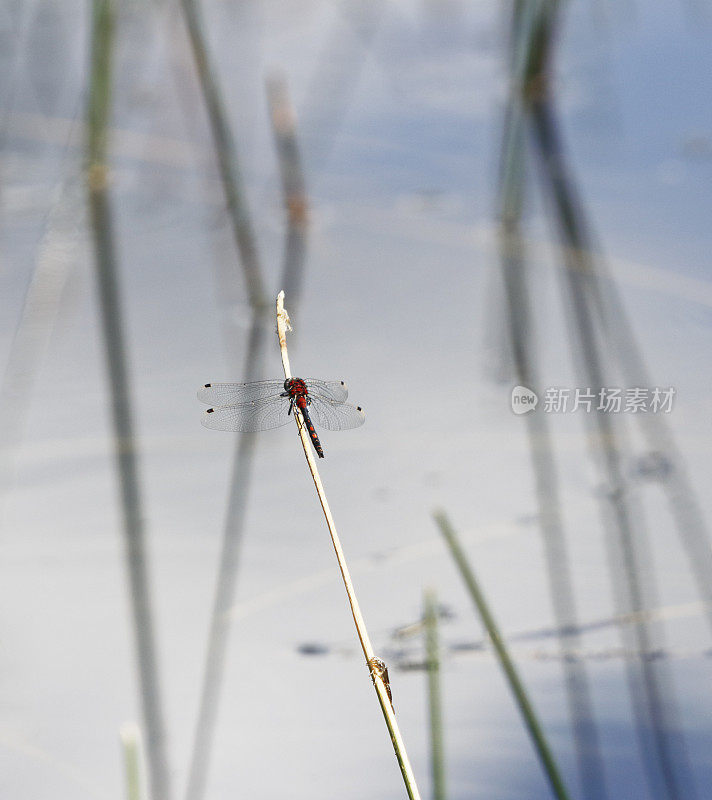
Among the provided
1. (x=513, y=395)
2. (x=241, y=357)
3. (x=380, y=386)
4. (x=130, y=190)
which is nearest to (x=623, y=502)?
(x=513, y=395)

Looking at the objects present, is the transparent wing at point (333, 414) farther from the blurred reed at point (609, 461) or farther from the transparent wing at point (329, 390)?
Answer: the blurred reed at point (609, 461)

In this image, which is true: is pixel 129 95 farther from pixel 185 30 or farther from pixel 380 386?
pixel 380 386

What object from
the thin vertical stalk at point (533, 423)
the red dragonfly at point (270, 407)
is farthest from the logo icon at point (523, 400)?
the red dragonfly at point (270, 407)

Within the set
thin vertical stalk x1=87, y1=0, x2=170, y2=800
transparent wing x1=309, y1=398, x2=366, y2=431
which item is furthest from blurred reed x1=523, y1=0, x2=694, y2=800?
thin vertical stalk x1=87, y1=0, x2=170, y2=800

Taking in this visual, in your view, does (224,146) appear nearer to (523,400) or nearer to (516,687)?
(523,400)

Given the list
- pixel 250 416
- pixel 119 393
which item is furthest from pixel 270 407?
pixel 119 393

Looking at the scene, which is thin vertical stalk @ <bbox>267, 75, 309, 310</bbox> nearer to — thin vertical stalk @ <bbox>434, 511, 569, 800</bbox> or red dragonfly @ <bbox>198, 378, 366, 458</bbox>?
red dragonfly @ <bbox>198, 378, 366, 458</bbox>
